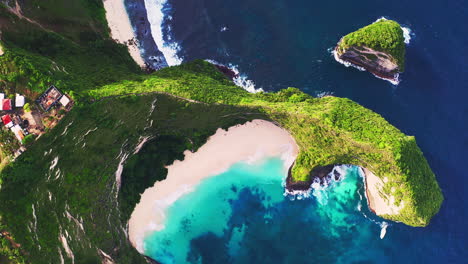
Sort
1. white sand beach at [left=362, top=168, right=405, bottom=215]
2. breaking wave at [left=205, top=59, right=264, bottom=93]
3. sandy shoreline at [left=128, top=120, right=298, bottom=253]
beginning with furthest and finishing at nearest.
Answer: breaking wave at [left=205, top=59, right=264, bottom=93]
sandy shoreline at [left=128, top=120, right=298, bottom=253]
white sand beach at [left=362, top=168, right=405, bottom=215]

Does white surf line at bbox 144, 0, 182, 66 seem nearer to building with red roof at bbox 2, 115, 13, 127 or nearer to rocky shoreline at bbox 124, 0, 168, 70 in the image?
rocky shoreline at bbox 124, 0, 168, 70

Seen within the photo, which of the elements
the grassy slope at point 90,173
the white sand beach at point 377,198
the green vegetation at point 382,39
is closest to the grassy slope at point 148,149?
the grassy slope at point 90,173

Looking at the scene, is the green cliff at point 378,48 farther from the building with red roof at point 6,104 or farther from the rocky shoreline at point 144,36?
the building with red roof at point 6,104

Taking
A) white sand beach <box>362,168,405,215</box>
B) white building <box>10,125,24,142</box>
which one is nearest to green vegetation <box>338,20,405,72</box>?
white sand beach <box>362,168,405,215</box>

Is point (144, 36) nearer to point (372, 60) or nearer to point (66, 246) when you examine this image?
point (66, 246)

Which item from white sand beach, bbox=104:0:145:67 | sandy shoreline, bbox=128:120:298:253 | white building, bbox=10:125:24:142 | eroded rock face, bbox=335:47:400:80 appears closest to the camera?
white building, bbox=10:125:24:142

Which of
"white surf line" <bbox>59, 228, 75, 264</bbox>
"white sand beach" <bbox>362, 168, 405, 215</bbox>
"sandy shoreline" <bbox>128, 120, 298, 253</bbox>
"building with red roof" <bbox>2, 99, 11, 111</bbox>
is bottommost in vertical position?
"white sand beach" <bbox>362, 168, 405, 215</bbox>

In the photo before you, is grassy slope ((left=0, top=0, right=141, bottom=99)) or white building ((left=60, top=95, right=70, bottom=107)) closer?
grassy slope ((left=0, top=0, right=141, bottom=99))

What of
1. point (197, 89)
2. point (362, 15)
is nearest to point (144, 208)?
point (197, 89)
